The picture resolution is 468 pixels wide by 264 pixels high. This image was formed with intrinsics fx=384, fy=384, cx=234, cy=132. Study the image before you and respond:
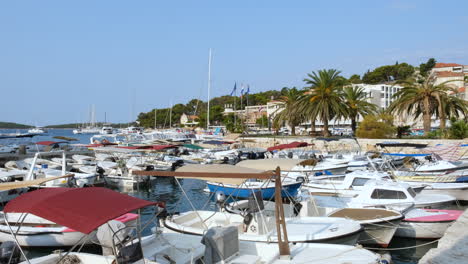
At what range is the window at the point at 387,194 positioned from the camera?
52.0 ft

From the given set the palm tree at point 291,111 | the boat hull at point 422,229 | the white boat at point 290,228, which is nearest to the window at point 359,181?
the boat hull at point 422,229

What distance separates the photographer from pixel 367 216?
13.8 m

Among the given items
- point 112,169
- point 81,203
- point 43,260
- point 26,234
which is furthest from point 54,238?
point 112,169

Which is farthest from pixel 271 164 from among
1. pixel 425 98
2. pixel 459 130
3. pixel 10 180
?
pixel 425 98

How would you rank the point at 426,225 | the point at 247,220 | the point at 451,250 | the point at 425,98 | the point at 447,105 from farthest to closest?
the point at 447,105, the point at 425,98, the point at 426,225, the point at 247,220, the point at 451,250

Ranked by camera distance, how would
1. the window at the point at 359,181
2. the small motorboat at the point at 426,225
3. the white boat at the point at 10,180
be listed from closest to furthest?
the small motorboat at the point at 426,225, the window at the point at 359,181, the white boat at the point at 10,180

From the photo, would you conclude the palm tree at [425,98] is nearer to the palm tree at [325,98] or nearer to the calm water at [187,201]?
the palm tree at [325,98]

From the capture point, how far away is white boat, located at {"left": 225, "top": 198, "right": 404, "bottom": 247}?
1319 centimetres

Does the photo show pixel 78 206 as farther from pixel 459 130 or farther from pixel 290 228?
pixel 459 130

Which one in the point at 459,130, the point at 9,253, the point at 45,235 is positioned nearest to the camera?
the point at 9,253

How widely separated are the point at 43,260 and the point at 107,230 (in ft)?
5.08

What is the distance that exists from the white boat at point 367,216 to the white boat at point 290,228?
32.2 inches

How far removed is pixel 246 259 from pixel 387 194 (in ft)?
32.7

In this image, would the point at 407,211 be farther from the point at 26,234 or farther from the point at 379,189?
the point at 26,234
